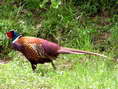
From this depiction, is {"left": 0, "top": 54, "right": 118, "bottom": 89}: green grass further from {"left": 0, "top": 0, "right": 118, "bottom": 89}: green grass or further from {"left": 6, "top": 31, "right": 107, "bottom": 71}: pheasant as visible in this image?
{"left": 6, "top": 31, "right": 107, "bottom": 71}: pheasant

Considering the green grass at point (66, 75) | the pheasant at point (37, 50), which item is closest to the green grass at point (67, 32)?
the green grass at point (66, 75)

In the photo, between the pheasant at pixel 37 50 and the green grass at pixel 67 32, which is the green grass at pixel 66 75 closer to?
the green grass at pixel 67 32

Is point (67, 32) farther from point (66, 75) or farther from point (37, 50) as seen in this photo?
point (66, 75)

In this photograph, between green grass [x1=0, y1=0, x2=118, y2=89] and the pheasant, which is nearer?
green grass [x1=0, y1=0, x2=118, y2=89]

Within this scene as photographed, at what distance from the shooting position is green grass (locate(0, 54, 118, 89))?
654 cm

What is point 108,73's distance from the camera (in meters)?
7.68

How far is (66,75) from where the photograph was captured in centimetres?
735

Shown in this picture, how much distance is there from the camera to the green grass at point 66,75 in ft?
21.5

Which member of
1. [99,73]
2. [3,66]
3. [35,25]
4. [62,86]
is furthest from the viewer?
[35,25]

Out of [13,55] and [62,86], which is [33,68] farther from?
[13,55]

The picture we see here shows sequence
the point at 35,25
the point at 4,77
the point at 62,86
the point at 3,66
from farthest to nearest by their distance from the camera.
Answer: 1. the point at 35,25
2. the point at 3,66
3. the point at 4,77
4. the point at 62,86

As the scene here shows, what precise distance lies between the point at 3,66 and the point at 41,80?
5.23ft

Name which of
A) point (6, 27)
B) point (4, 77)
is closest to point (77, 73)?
point (4, 77)

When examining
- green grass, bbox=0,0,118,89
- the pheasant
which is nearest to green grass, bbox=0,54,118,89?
green grass, bbox=0,0,118,89
